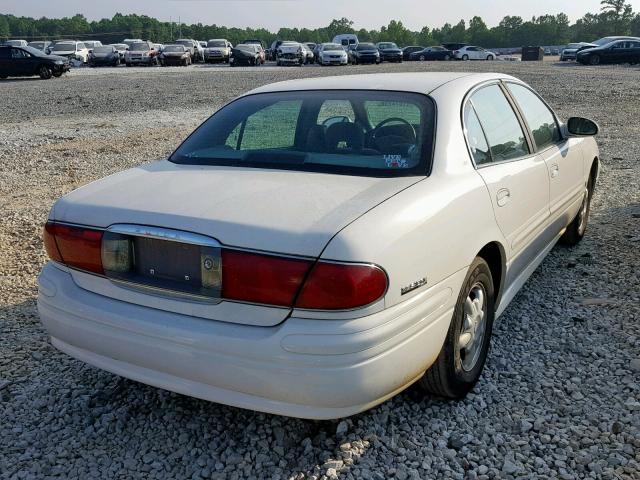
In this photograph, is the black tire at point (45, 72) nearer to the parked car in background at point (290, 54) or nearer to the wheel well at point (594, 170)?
the parked car in background at point (290, 54)

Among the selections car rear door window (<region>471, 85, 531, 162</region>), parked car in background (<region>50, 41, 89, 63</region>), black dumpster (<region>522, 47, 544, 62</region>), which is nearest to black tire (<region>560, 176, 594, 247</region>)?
car rear door window (<region>471, 85, 531, 162</region>)

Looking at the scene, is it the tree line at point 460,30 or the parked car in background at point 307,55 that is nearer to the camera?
the parked car in background at point 307,55

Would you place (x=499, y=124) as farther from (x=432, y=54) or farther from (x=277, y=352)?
(x=432, y=54)

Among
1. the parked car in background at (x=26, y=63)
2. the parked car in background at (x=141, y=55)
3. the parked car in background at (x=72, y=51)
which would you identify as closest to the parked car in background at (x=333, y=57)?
the parked car in background at (x=141, y=55)

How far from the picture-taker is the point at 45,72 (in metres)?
28.2

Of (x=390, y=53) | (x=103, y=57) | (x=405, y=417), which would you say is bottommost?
(x=405, y=417)

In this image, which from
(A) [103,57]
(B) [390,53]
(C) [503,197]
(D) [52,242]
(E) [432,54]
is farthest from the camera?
(E) [432,54]

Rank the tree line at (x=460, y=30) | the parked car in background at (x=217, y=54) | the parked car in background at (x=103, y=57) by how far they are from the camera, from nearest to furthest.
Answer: the parked car in background at (x=103, y=57) → the parked car in background at (x=217, y=54) → the tree line at (x=460, y=30)

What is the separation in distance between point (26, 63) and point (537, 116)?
2825 cm

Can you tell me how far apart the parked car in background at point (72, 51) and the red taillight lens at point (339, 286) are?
4462cm

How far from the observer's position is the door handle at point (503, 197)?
10.4 ft

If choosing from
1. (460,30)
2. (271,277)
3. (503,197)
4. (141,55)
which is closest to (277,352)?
(271,277)

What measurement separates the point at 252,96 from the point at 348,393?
215 centimetres

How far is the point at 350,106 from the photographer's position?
3.62m
